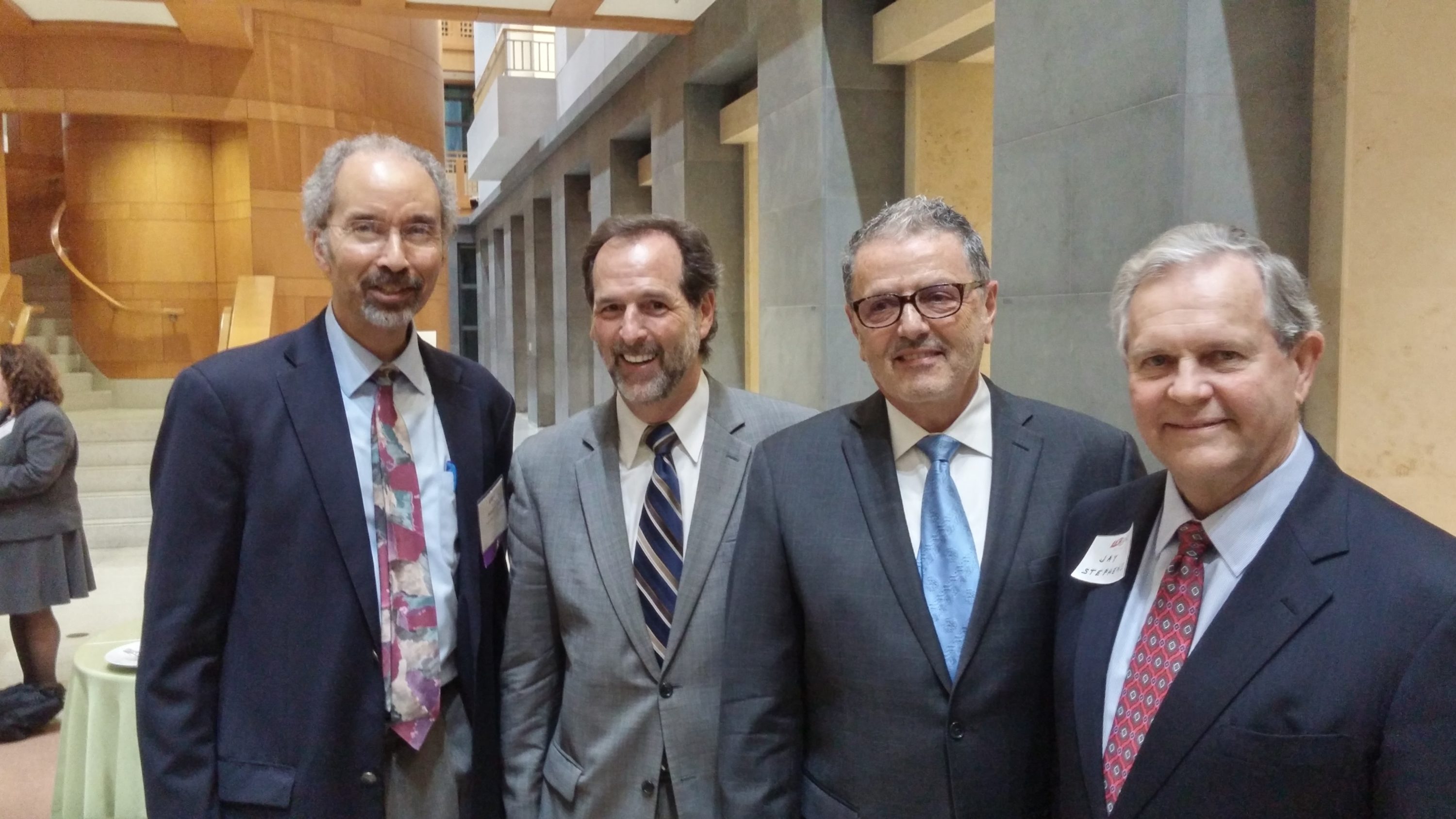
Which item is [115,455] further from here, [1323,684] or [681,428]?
[1323,684]

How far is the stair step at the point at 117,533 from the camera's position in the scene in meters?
8.05

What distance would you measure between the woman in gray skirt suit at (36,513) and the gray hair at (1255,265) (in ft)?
16.2

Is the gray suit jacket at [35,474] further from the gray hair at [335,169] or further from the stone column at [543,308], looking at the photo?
the stone column at [543,308]

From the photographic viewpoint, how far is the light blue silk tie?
1.55m

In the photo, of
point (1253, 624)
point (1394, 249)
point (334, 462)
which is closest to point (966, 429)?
point (1253, 624)

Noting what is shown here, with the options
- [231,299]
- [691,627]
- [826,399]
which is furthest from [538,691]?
[231,299]

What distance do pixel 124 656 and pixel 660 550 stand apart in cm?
242

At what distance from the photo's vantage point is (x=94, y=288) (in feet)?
33.3

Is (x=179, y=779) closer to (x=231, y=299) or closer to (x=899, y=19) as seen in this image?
(x=899, y=19)

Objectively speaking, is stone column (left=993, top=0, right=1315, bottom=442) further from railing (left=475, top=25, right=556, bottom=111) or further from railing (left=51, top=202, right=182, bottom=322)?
railing (left=475, top=25, right=556, bottom=111)

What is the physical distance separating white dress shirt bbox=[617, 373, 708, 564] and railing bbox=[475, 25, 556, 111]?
1280 centimetres

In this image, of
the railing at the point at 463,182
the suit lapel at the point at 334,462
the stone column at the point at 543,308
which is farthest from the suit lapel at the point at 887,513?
the railing at the point at 463,182

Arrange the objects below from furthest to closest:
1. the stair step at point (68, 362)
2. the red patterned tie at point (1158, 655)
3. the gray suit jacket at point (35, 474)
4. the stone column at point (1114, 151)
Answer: the stair step at point (68, 362) → the gray suit jacket at point (35, 474) → the stone column at point (1114, 151) → the red patterned tie at point (1158, 655)

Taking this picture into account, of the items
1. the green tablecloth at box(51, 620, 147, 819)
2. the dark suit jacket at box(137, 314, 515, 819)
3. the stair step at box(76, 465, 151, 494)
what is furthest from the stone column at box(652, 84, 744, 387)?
the dark suit jacket at box(137, 314, 515, 819)
